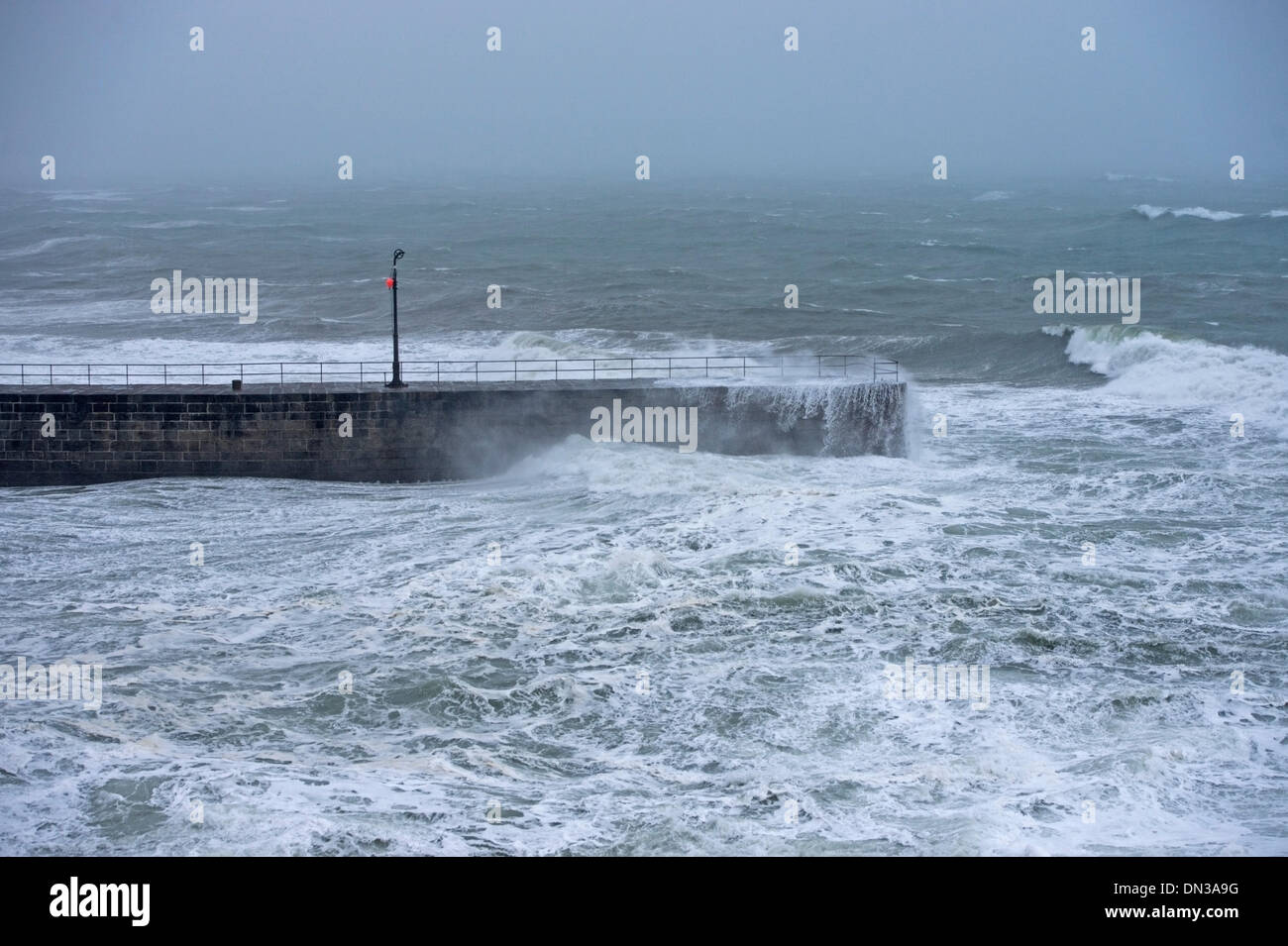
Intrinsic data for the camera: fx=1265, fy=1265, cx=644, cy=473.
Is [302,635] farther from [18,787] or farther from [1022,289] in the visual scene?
[1022,289]

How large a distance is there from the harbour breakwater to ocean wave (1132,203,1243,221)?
63577 mm

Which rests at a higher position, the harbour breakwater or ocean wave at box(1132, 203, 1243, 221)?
ocean wave at box(1132, 203, 1243, 221)

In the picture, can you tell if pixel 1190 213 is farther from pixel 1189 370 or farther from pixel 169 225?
pixel 169 225

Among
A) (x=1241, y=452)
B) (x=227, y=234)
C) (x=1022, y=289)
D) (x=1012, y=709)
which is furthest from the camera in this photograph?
(x=227, y=234)

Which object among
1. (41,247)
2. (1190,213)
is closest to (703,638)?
(41,247)

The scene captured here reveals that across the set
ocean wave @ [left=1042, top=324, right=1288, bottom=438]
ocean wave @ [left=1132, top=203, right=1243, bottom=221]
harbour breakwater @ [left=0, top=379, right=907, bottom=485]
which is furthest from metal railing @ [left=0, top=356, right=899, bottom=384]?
ocean wave @ [left=1132, top=203, right=1243, bottom=221]

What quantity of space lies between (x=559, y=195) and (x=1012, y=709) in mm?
122675

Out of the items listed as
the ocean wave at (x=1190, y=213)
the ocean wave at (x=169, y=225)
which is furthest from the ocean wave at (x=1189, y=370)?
the ocean wave at (x=169, y=225)

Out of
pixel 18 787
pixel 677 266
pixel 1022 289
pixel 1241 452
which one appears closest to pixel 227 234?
pixel 677 266

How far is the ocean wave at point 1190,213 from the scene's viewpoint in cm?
7981

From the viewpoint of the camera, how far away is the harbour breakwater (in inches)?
955

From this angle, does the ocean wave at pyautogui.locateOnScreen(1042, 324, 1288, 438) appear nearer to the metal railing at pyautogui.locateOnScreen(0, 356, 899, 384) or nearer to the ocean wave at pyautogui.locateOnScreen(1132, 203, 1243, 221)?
the metal railing at pyautogui.locateOnScreen(0, 356, 899, 384)

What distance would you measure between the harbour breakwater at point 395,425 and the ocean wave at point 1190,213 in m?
63.6

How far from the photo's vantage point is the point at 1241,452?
26219 mm
